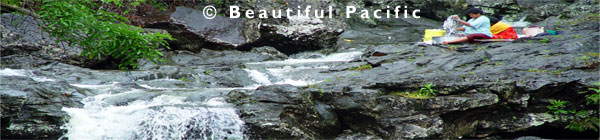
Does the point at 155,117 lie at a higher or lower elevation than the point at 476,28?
lower

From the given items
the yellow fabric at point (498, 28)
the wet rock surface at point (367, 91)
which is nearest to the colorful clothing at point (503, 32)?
the yellow fabric at point (498, 28)

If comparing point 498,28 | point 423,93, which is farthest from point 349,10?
point 423,93

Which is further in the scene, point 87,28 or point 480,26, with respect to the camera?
point 480,26

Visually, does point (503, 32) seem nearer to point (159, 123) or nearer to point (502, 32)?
point (502, 32)

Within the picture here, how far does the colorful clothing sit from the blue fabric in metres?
0.38

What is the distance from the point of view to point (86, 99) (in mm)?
6852

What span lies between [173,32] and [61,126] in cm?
724

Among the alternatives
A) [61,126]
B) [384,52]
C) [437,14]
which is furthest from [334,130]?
[437,14]

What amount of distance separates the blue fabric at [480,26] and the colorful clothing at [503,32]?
15.0 inches

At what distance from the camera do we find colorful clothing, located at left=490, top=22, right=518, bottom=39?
35.6 feet

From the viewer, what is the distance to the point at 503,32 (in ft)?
36.0

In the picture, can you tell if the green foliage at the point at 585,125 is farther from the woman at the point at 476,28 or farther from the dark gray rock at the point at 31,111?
the dark gray rock at the point at 31,111

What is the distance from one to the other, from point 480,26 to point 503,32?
33.8 inches

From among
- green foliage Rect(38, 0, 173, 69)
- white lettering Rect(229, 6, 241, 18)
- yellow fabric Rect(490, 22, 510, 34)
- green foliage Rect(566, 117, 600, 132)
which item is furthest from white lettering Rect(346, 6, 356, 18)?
green foliage Rect(38, 0, 173, 69)
